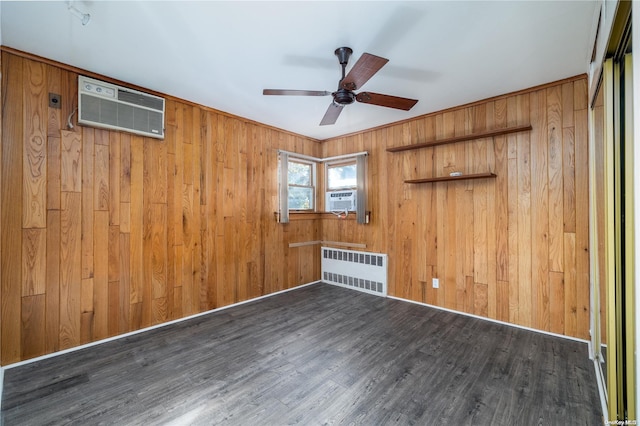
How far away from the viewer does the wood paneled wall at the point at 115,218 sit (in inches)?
89.4

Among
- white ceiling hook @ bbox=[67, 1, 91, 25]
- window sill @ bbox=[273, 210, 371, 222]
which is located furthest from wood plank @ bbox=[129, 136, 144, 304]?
window sill @ bbox=[273, 210, 371, 222]

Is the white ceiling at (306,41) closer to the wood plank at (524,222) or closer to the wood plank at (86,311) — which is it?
the wood plank at (524,222)

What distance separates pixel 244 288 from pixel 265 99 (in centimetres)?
249

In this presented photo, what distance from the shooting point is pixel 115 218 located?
109 inches

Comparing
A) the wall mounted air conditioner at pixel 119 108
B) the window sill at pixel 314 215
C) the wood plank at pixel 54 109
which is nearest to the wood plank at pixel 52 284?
the wood plank at pixel 54 109

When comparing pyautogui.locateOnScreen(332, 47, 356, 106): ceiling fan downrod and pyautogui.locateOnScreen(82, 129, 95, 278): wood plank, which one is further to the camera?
pyautogui.locateOnScreen(82, 129, 95, 278): wood plank

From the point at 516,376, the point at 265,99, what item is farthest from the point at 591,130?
the point at 265,99

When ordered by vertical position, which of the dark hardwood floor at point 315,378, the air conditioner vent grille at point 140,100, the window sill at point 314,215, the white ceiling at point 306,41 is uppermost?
the white ceiling at point 306,41

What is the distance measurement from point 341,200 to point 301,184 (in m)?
0.77

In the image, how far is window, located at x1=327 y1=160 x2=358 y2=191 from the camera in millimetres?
4543

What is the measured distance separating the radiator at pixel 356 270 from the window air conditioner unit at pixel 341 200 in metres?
0.72

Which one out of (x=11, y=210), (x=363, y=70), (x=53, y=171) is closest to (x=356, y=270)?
(x=363, y=70)

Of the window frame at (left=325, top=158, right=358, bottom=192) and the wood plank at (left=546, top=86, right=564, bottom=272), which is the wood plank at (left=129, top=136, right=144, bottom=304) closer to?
the window frame at (left=325, top=158, right=358, bottom=192)

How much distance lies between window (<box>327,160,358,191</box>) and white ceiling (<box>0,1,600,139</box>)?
67.3 inches
